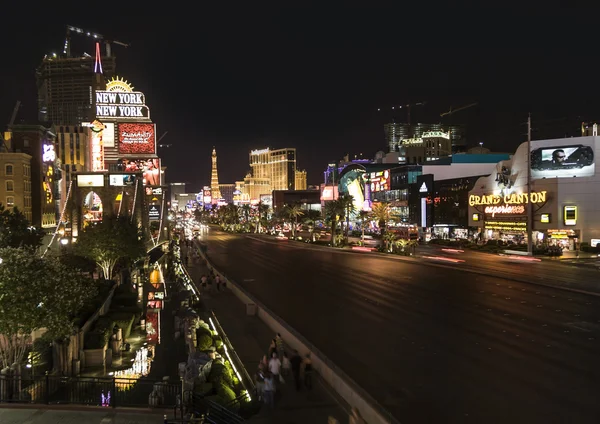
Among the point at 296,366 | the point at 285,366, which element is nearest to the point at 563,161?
the point at 285,366

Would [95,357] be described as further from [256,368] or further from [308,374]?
[308,374]

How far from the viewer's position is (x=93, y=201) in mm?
84000

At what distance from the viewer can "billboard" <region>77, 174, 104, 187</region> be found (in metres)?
76.7

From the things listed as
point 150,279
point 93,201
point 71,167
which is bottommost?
point 150,279

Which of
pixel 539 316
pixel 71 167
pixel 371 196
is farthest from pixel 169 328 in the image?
pixel 71 167

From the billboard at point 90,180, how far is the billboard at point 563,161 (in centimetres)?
6294

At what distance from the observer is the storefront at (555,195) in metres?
54.5

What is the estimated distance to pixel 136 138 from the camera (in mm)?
109562

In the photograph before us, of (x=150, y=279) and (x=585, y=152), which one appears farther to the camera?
(x=585, y=152)

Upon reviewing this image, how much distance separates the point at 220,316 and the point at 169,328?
3.00 meters

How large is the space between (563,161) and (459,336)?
146 feet

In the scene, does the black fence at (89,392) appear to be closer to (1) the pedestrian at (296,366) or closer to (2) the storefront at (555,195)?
(1) the pedestrian at (296,366)

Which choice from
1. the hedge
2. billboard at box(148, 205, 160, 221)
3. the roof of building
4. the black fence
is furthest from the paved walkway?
the roof of building

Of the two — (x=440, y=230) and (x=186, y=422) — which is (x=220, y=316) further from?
(x=440, y=230)
